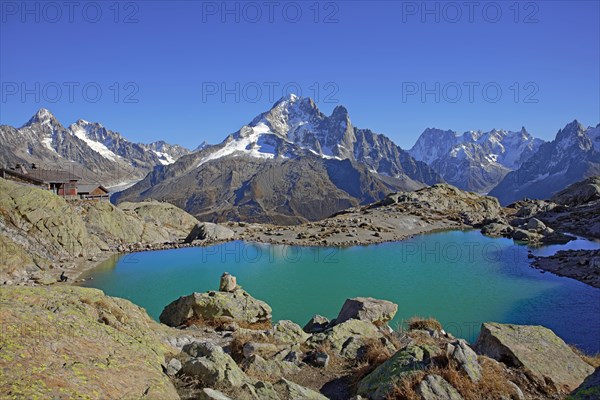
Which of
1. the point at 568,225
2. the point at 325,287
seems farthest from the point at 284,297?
the point at 568,225

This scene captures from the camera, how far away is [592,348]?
952 inches

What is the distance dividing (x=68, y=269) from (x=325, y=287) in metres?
28.6

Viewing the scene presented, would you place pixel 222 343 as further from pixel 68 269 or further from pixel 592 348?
pixel 68 269

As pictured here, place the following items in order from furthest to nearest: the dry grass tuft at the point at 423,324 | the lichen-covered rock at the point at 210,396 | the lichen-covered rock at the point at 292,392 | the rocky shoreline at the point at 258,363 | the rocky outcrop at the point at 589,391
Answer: the dry grass tuft at the point at 423,324 < the lichen-covered rock at the point at 292,392 < the lichen-covered rock at the point at 210,396 < the rocky shoreline at the point at 258,363 < the rocky outcrop at the point at 589,391

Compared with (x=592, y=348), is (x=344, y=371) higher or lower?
higher

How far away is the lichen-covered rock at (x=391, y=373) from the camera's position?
10258 mm

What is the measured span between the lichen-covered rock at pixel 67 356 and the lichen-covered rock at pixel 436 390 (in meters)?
5.74

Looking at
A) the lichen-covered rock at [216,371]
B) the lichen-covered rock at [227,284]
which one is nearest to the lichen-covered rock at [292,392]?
the lichen-covered rock at [216,371]

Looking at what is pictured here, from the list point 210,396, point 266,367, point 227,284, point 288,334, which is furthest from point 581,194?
point 210,396

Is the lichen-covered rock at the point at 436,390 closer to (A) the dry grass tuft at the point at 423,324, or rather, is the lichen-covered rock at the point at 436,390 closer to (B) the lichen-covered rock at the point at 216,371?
(B) the lichen-covered rock at the point at 216,371

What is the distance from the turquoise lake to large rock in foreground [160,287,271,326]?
6183mm

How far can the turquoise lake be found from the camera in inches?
1212

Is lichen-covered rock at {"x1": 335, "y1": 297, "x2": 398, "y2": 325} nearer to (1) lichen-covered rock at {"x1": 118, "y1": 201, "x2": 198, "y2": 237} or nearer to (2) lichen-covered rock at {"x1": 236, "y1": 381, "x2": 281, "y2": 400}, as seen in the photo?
(2) lichen-covered rock at {"x1": 236, "y1": 381, "x2": 281, "y2": 400}

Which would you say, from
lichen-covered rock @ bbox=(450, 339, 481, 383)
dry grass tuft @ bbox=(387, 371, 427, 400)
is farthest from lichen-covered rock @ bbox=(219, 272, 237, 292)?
lichen-covered rock @ bbox=(450, 339, 481, 383)
